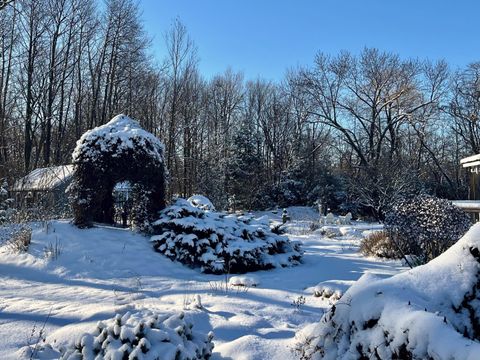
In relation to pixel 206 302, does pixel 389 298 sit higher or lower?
higher

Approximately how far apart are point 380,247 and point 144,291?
5251mm

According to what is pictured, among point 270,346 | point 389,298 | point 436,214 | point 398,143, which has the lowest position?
point 270,346

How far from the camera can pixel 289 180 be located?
29.9m

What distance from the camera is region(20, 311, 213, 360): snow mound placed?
2.80 metres

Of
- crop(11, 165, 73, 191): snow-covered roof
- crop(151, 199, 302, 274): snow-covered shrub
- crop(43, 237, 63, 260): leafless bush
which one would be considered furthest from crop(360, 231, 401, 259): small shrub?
crop(11, 165, 73, 191): snow-covered roof

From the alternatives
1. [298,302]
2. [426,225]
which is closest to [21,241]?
[298,302]

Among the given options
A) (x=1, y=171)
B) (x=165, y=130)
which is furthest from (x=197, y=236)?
(x=165, y=130)

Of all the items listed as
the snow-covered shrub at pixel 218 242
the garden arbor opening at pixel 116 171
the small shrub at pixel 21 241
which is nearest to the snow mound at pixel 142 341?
the snow-covered shrub at pixel 218 242

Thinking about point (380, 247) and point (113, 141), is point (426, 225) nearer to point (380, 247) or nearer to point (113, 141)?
point (380, 247)

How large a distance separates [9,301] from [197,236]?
11.2 feet

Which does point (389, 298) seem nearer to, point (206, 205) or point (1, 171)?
point (206, 205)

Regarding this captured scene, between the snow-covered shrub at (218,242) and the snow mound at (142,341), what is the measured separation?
13.9 ft

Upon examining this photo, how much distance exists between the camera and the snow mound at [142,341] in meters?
2.80

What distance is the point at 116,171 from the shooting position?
360 inches
